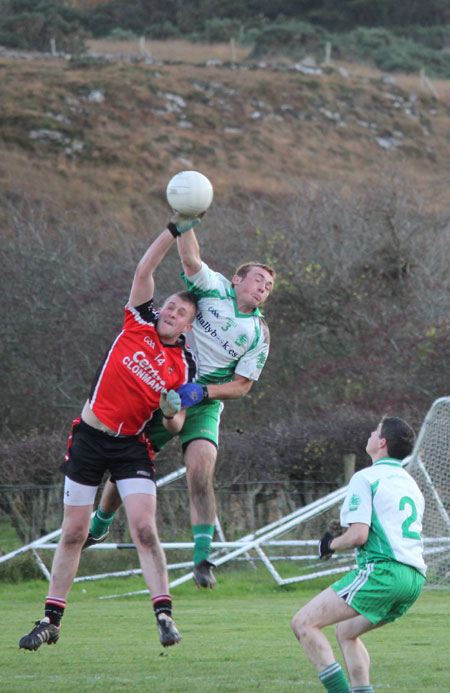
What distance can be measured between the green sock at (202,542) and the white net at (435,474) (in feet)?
22.5

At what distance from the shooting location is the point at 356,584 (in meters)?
5.84

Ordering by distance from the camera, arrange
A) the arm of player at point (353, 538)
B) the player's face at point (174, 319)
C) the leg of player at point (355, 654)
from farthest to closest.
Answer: the player's face at point (174, 319)
the leg of player at point (355, 654)
the arm of player at point (353, 538)

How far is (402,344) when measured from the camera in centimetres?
2128

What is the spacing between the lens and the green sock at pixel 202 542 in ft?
22.5

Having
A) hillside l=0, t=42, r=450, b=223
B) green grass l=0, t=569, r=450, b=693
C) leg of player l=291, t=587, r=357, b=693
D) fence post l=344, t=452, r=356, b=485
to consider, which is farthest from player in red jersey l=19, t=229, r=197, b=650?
hillside l=0, t=42, r=450, b=223

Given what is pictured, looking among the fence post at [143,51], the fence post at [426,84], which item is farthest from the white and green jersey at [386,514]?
the fence post at [426,84]

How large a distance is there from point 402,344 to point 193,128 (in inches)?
1478

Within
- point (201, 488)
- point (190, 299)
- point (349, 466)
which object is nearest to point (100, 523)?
point (201, 488)

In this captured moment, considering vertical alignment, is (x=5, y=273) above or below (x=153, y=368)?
below

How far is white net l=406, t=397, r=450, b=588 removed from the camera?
13.4 m

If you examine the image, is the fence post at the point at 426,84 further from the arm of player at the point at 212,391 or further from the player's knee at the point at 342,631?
the player's knee at the point at 342,631

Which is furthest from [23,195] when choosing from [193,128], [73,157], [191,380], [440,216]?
[191,380]

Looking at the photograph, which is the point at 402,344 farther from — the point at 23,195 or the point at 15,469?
the point at 23,195

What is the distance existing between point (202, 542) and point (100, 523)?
100 centimetres
